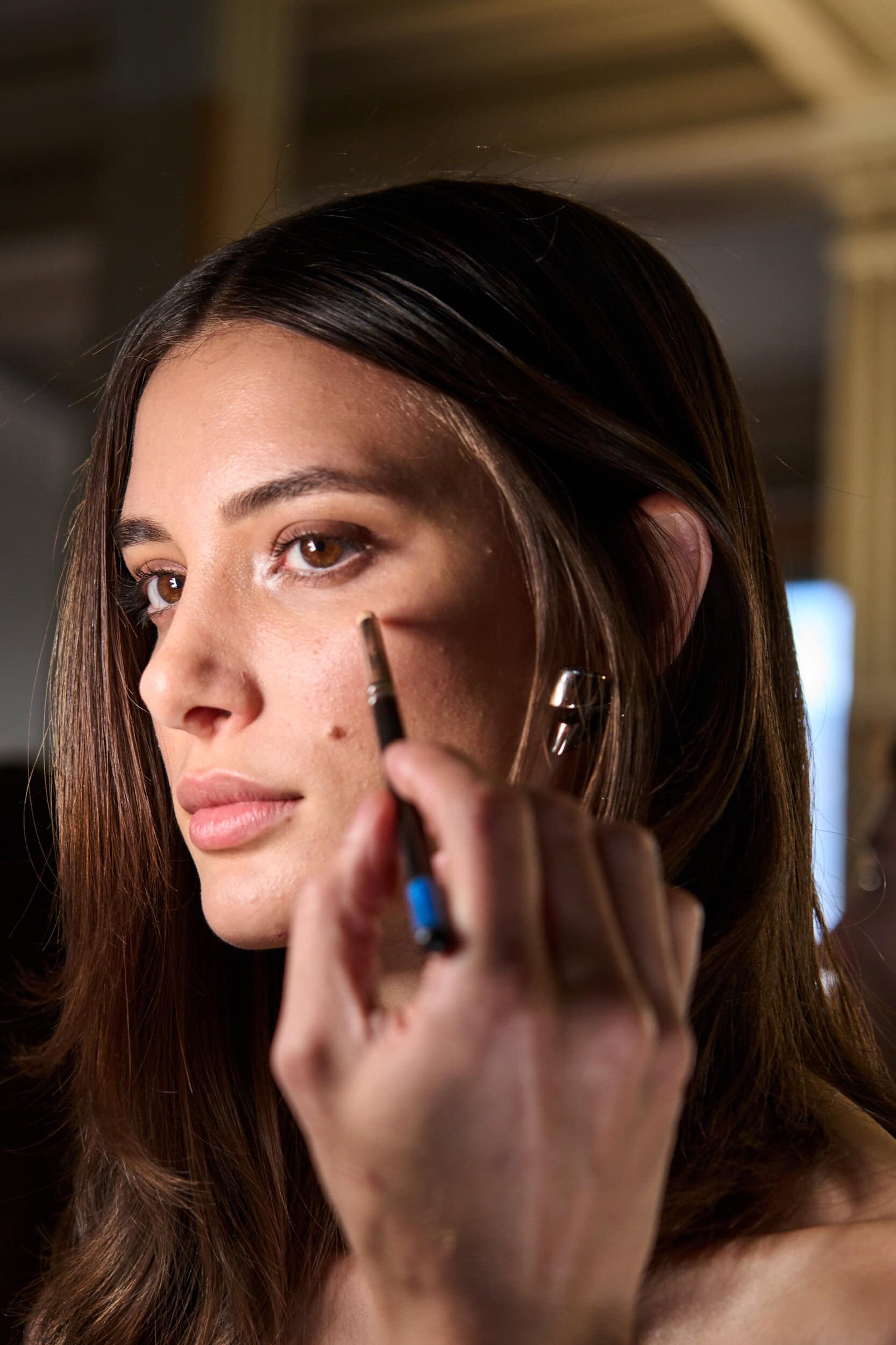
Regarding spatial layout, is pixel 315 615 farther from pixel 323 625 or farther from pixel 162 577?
pixel 162 577

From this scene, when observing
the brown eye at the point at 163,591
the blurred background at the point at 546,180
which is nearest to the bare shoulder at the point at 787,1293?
the brown eye at the point at 163,591

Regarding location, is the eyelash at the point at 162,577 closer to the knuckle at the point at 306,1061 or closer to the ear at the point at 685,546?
the ear at the point at 685,546

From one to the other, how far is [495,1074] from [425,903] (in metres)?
0.08

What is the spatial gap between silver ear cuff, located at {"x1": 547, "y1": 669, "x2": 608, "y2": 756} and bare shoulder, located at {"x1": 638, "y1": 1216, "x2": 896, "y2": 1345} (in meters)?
0.35

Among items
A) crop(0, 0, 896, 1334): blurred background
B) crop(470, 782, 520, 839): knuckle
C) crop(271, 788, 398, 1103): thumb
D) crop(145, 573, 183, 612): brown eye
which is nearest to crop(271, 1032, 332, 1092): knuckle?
crop(271, 788, 398, 1103): thumb

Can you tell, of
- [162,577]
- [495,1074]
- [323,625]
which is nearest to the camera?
[495,1074]

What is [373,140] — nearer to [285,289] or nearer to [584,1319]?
[285,289]

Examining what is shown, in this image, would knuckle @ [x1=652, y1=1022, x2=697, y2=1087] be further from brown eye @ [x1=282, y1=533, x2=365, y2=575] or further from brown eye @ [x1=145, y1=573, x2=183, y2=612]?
brown eye @ [x1=145, y1=573, x2=183, y2=612]

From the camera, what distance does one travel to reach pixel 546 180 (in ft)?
6.77

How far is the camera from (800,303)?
4.86 m

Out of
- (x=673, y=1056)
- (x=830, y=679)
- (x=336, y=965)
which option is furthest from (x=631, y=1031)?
(x=830, y=679)

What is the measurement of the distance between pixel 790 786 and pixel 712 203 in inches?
148

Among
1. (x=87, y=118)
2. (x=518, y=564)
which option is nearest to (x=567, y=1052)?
(x=518, y=564)

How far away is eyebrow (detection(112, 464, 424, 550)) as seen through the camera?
3.14 ft
